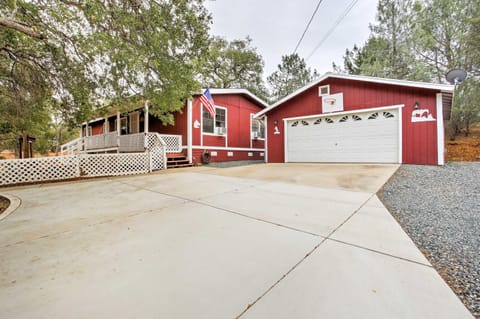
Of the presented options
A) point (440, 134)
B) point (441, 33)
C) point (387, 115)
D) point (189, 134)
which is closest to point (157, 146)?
point (189, 134)

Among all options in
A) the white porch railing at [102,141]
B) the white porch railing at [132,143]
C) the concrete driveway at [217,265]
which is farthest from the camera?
the white porch railing at [102,141]

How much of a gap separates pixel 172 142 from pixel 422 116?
9.53m

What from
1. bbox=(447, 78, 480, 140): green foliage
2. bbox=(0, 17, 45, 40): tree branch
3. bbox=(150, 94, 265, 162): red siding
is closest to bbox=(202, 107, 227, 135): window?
bbox=(150, 94, 265, 162): red siding

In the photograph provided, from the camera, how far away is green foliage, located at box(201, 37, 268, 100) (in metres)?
18.0

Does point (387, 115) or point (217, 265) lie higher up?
point (387, 115)

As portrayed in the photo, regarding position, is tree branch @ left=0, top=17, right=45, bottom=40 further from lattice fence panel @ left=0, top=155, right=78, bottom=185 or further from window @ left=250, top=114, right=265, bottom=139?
window @ left=250, top=114, right=265, bottom=139

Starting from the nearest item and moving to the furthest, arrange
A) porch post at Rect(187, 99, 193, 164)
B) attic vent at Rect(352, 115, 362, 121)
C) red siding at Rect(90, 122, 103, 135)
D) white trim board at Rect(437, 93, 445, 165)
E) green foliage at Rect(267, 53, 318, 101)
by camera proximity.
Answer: white trim board at Rect(437, 93, 445, 165) < attic vent at Rect(352, 115, 362, 121) < porch post at Rect(187, 99, 193, 164) < red siding at Rect(90, 122, 103, 135) < green foliage at Rect(267, 53, 318, 101)

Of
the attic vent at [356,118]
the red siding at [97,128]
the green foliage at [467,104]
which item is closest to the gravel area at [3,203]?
the attic vent at [356,118]

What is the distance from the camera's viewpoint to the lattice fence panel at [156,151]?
8.16 m

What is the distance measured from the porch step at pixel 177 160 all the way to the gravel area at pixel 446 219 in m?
7.56

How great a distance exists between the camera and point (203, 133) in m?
9.98

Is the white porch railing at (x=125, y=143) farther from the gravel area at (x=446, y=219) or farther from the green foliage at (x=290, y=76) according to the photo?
the green foliage at (x=290, y=76)

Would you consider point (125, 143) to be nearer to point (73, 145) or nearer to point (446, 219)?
point (73, 145)

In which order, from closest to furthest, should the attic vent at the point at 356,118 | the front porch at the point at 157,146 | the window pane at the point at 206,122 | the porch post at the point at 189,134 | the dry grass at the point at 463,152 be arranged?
the attic vent at the point at 356,118 → the dry grass at the point at 463,152 → the front porch at the point at 157,146 → the porch post at the point at 189,134 → the window pane at the point at 206,122
